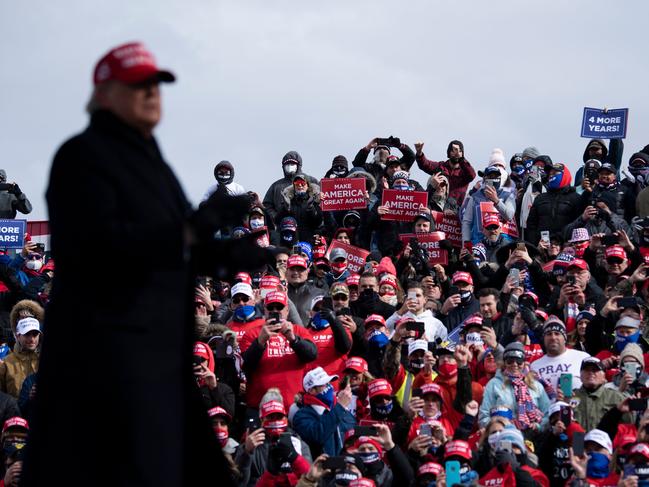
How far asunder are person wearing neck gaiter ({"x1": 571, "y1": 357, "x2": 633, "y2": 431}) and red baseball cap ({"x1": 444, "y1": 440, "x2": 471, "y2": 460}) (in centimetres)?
149

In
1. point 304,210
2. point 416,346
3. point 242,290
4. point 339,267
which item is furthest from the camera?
point 304,210

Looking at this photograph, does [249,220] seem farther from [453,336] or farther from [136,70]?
[136,70]

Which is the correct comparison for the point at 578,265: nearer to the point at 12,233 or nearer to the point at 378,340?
the point at 378,340

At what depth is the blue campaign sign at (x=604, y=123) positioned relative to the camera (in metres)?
22.5

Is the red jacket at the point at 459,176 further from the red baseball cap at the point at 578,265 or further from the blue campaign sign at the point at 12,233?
the blue campaign sign at the point at 12,233

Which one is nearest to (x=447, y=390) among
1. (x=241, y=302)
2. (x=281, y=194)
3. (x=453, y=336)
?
(x=453, y=336)

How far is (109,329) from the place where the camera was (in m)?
4.56

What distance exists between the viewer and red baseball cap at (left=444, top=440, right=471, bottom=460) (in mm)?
12148

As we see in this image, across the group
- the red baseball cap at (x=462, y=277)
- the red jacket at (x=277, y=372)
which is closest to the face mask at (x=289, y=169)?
the red baseball cap at (x=462, y=277)

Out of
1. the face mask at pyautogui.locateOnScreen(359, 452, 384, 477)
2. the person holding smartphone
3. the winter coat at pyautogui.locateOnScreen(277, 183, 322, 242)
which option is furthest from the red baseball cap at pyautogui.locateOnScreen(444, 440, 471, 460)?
the winter coat at pyautogui.locateOnScreen(277, 183, 322, 242)

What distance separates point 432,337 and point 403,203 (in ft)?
15.2

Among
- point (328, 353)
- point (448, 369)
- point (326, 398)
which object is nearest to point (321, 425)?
point (326, 398)

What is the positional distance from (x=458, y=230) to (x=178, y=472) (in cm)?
1617

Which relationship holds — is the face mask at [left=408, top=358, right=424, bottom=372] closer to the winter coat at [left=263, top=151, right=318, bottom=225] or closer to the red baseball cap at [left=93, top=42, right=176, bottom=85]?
the winter coat at [left=263, top=151, right=318, bottom=225]
